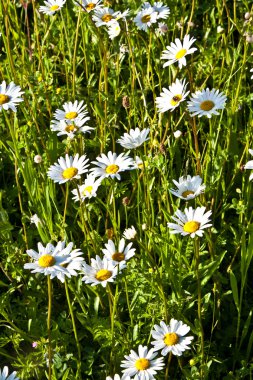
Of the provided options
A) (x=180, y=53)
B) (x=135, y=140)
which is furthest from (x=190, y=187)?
(x=180, y=53)

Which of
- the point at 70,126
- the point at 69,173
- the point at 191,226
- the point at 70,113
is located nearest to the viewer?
the point at 191,226

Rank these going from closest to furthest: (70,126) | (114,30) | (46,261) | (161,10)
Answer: (46,261)
(70,126)
(114,30)
(161,10)

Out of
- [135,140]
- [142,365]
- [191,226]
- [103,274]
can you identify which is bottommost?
[142,365]

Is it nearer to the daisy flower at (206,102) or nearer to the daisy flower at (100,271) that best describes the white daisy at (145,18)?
the daisy flower at (206,102)

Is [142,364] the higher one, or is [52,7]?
[52,7]

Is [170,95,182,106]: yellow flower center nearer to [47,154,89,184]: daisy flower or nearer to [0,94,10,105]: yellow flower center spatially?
[47,154,89,184]: daisy flower

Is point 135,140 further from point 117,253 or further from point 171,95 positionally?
point 117,253

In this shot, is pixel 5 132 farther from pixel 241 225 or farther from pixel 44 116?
pixel 241 225

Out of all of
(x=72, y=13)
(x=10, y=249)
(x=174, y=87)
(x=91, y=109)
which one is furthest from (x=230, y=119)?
(x=72, y=13)

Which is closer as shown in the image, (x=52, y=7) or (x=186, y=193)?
(x=186, y=193)
